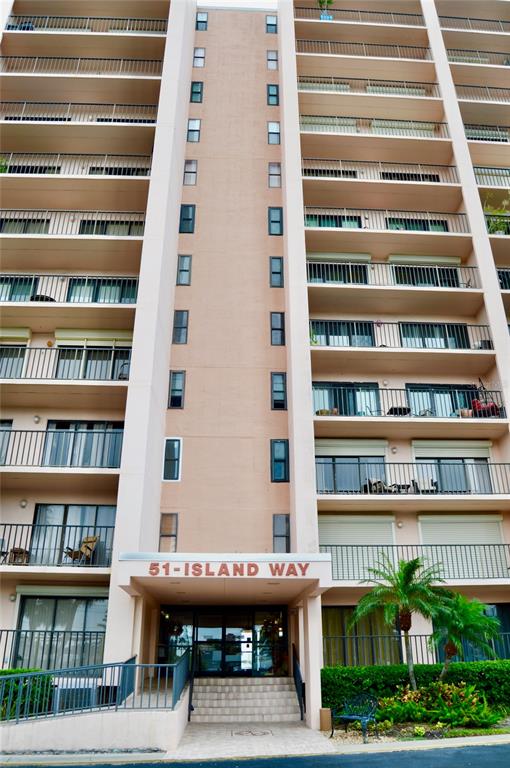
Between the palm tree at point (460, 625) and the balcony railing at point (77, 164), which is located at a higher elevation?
the balcony railing at point (77, 164)

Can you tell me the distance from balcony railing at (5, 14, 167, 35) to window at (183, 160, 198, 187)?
8.09m

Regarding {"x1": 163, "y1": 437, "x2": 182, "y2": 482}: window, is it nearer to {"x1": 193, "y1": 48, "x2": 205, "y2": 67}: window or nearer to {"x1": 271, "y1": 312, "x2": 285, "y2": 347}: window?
{"x1": 271, "y1": 312, "x2": 285, "y2": 347}: window

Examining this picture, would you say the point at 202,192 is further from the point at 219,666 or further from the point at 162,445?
the point at 219,666

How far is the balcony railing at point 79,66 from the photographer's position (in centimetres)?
2753

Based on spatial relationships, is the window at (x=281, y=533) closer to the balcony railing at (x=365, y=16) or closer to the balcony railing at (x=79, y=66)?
the balcony railing at (x=79, y=66)

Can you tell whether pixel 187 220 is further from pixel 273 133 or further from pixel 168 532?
pixel 168 532

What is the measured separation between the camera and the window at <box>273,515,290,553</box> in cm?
1969

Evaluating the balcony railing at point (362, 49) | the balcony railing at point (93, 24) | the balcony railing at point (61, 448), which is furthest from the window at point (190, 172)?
the balcony railing at point (61, 448)

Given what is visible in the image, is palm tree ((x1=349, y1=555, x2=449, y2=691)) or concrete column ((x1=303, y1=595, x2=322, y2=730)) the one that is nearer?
concrete column ((x1=303, y1=595, x2=322, y2=730))

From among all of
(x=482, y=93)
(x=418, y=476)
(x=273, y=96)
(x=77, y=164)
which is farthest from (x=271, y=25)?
(x=418, y=476)

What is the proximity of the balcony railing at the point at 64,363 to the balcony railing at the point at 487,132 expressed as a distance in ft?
68.5

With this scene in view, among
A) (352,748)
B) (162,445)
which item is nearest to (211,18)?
(162,445)

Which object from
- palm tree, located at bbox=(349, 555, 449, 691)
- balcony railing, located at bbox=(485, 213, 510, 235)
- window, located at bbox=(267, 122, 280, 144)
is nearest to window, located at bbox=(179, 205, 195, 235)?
window, located at bbox=(267, 122, 280, 144)

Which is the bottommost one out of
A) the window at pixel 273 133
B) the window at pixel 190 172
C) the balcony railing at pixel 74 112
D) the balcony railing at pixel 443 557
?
the balcony railing at pixel 443 557
